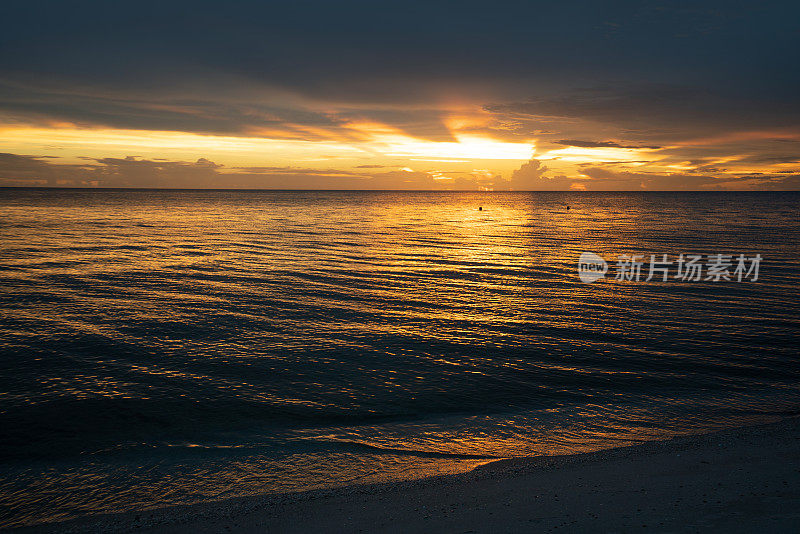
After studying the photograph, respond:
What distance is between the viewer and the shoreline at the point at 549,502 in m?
7.92

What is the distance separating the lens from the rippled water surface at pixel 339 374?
11352 millimetres

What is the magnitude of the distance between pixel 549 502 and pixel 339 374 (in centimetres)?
944

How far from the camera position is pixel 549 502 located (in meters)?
8.62

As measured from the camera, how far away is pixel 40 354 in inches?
726

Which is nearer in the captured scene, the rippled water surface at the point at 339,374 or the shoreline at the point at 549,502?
the shoreline at the point at 549,502

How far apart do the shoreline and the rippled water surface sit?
3.29 feet

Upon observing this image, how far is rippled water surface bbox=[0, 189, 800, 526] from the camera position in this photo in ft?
37.2

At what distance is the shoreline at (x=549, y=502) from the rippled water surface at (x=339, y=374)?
1002 mm

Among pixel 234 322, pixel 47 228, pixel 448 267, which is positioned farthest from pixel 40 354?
pixel 47 228

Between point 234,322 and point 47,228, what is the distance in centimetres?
6093

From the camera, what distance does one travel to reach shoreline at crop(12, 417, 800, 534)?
26.0ft

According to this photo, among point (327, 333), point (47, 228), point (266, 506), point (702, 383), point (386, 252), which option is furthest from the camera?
point (47, 228)

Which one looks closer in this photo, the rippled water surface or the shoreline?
the shoreline

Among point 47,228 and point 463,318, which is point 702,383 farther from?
point 47,228
